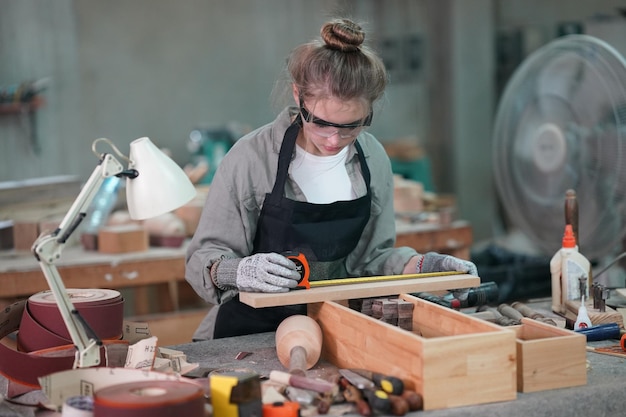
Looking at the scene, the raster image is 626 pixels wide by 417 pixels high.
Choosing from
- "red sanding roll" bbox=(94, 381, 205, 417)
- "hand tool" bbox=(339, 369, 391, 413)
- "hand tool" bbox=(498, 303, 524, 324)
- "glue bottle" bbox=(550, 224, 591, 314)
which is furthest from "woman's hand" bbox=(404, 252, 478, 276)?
"red sanding roll" bbox=(94, 381, 205, 417)

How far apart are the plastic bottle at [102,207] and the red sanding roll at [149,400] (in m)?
2.56

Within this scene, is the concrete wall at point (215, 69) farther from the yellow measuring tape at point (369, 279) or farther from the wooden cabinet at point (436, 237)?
the yellow measuring tape at point (369, 279)

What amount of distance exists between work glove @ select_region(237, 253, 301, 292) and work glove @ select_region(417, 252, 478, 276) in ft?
1.66

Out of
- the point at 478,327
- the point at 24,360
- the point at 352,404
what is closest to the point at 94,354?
the point at 24,360

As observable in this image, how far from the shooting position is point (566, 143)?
380 cm

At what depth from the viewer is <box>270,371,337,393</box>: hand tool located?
1.87 m

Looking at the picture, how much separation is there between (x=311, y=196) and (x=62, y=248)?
99 cm

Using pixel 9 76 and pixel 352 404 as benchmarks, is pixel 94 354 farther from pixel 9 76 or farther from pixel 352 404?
pixel 9 76

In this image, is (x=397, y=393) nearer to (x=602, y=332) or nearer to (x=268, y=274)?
(x=268, y=274)

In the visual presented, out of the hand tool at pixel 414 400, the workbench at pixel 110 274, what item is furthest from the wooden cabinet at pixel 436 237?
the hand tool at pixel 414 400

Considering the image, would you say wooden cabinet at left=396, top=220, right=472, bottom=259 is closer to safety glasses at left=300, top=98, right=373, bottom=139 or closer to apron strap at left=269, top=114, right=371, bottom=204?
apron strap at left=269, top=114, right=371, bottom=204

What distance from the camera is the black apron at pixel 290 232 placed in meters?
2.59

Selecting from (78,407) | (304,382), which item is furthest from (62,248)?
(304,382)

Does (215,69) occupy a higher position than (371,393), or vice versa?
(215,69)
